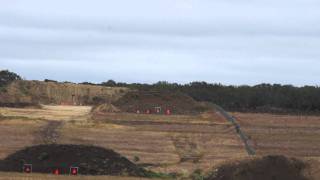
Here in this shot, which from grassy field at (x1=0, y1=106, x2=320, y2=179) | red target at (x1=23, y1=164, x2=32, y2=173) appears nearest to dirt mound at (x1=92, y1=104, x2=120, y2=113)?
grassy field at (x1=0, y1=106, x2=320, y2=179)

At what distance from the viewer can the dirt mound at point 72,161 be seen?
89.2 ft

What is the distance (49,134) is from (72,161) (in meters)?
11.4

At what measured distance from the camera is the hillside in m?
68.3

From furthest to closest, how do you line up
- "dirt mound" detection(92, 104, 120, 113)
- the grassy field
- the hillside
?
1. the hillside
2. "dirt mound" detection(92, 104, 120, 113)
3. the grassy field

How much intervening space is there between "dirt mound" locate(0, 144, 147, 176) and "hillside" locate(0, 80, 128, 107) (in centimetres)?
3811

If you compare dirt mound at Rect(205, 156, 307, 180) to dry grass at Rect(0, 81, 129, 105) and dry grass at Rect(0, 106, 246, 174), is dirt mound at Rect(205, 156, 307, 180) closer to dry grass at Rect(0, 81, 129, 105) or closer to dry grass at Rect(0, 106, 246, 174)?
dry grass at Rect(0, 106, 246, 174)

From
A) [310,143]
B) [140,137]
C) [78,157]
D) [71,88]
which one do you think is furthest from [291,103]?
[78,157]

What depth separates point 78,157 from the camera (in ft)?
91.8

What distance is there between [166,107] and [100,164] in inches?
1229

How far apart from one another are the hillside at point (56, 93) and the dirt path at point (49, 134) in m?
25.4

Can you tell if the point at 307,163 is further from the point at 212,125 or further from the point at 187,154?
the point at 212,125

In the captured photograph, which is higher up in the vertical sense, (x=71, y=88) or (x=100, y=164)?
(x=71, y=88)

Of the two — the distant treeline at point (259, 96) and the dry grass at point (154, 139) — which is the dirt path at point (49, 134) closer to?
the dry grass at point (154, 139)

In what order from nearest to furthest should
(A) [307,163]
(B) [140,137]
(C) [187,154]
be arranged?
(A) [307,163], (C) [187,154], (B) [140,137]
